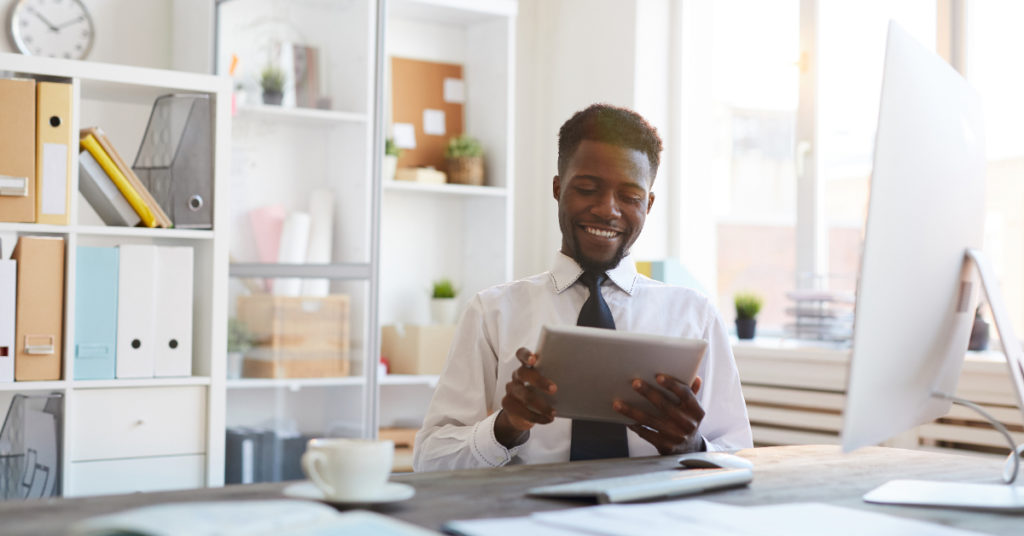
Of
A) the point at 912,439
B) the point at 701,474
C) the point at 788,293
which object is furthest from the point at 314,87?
the point at 701,474

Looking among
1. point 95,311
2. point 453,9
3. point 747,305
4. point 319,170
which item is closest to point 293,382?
point 319,170

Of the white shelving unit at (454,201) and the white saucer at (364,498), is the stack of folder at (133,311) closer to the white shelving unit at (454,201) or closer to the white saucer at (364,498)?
the white shelving unit at (454,201)

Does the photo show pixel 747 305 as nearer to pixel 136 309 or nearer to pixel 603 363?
pixel 136 309

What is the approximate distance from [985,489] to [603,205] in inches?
27.9

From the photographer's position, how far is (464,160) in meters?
3.62

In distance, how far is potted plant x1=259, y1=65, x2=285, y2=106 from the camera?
10.5 ft

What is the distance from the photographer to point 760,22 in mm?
3832

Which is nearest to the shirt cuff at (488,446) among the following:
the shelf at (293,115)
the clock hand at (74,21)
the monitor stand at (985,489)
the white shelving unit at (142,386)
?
the monitor stand at (985,489)

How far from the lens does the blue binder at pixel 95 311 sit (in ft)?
7.66

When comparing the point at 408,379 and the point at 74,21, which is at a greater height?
the point at 74,21

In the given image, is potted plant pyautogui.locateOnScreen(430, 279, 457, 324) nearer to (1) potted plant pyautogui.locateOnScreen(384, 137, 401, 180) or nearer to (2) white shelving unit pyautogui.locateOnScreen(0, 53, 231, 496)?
(1) potted plant pyautogui.locateOnScreen(384, 137, 401, 180)

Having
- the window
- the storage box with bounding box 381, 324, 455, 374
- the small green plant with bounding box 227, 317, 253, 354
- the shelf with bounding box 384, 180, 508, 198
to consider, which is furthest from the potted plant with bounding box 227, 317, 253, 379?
the window

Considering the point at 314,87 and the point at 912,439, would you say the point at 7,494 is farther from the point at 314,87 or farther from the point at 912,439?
the point at 912,439

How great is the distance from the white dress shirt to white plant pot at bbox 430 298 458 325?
1890 mm
